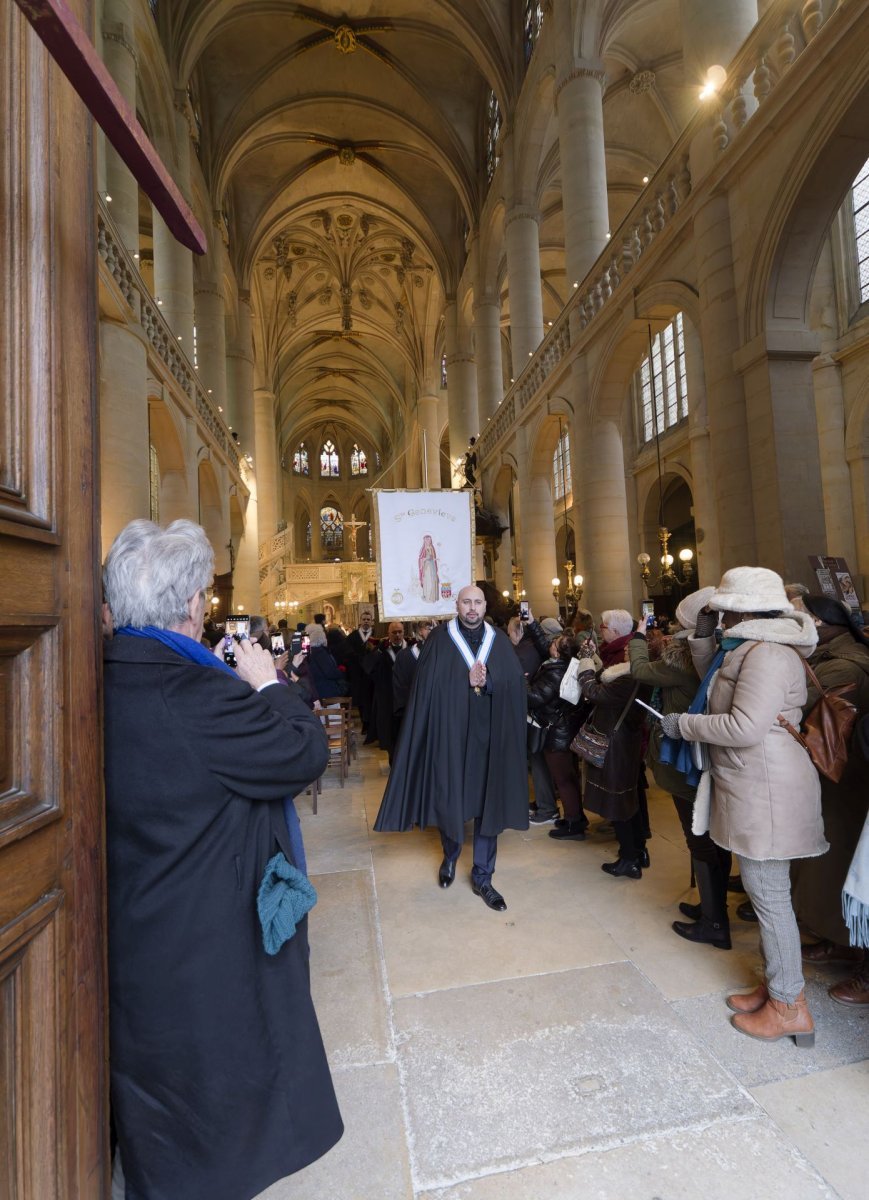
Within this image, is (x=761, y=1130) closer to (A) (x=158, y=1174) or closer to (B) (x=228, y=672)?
(A) (x=158, y=1174)

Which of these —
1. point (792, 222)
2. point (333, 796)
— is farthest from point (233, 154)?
point (333, 796)

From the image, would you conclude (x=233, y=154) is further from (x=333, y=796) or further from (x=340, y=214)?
(x=333, y=796)

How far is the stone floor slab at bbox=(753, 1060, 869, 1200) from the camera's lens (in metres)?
1.61

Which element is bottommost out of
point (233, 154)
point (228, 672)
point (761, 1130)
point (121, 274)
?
point (761, 1130)

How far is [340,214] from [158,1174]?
1120 inches

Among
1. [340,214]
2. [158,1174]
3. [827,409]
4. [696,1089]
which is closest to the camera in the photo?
[158,1174]

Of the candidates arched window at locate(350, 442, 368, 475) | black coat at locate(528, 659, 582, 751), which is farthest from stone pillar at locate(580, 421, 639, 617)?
arched window at locate(350, 442, 368, 475)

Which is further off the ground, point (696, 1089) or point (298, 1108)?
point (298, 1108)

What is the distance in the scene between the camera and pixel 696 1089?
1901mm

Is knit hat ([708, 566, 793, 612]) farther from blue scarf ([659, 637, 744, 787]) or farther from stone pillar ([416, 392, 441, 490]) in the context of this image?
stone pillar ([416, 392, 441, 490])

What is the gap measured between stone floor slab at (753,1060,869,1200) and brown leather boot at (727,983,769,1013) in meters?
0.27

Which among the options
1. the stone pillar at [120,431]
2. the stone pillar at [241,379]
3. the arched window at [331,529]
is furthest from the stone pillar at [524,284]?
the arched window at [331,529]

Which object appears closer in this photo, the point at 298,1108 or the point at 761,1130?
the point at 298,1108

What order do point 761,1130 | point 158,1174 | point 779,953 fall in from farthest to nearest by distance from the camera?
point 779,953 < point 761,1130 < point 158,1174
